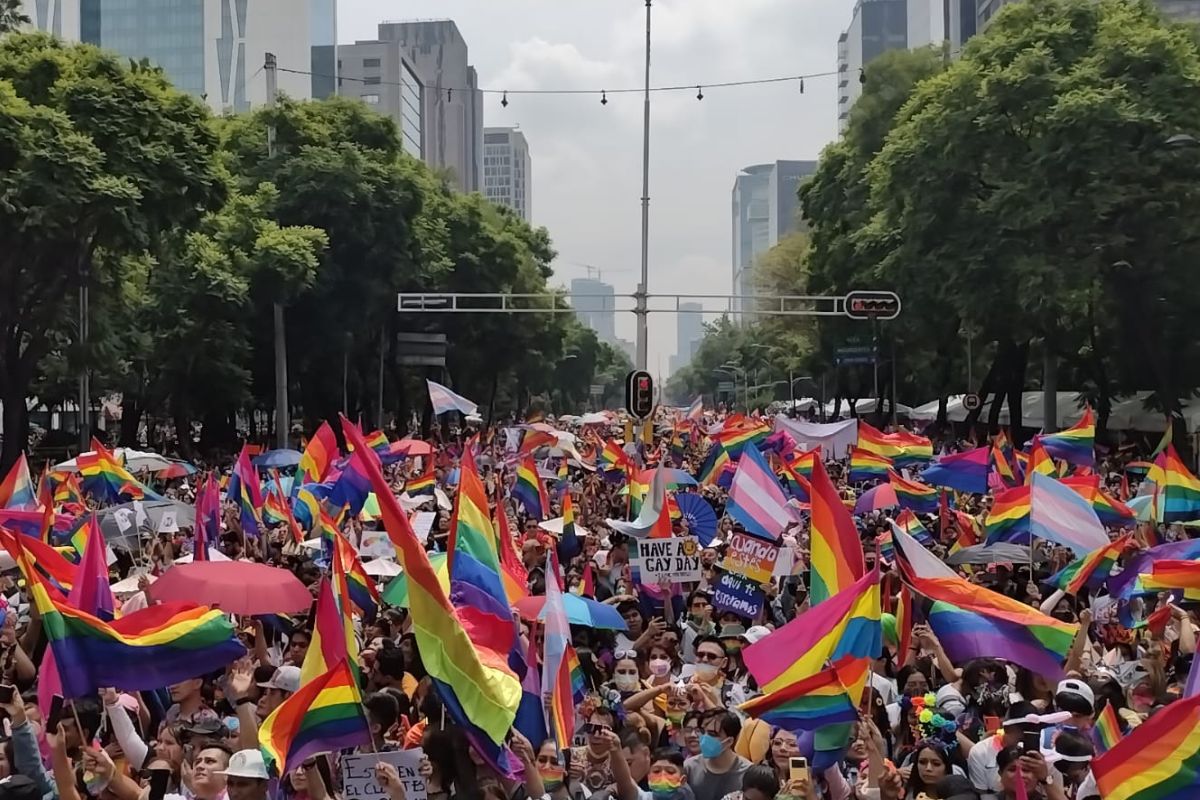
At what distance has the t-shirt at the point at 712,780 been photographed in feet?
23.5

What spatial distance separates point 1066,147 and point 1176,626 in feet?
75.0

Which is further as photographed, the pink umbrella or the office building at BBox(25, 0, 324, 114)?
the office building at BBox(25, 0, 324, 114)

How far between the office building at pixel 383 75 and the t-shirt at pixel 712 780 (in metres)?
144

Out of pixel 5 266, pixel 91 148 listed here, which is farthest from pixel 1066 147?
pixel 5 266

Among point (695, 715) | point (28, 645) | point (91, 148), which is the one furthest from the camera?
point (91, 148)

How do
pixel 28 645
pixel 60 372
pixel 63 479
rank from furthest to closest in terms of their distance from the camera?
pixel 60 372 → pixel 63 479 → pixel 28 645

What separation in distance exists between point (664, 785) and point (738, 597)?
465 cm

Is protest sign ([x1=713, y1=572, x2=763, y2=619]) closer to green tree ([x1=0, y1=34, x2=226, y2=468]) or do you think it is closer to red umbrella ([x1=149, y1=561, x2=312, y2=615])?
red umbrella ([x1=149, y1=561, x2=312, y2=615])

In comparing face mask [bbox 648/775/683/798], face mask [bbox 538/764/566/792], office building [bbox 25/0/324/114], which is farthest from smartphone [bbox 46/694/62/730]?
office building [bbox 25/0/324/114]

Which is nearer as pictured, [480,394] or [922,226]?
[922,226]

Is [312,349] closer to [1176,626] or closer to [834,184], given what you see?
[834,184]

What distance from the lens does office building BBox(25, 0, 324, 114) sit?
13775cm

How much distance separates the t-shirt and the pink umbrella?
1164 centimetres

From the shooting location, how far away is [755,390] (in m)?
138
